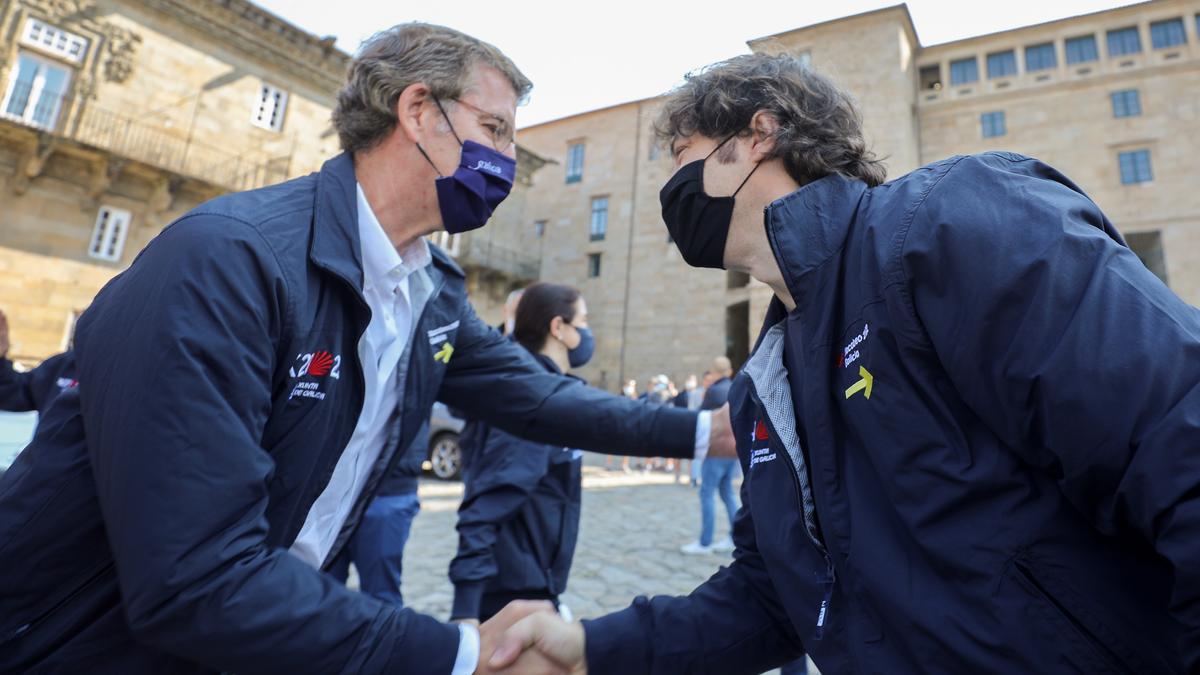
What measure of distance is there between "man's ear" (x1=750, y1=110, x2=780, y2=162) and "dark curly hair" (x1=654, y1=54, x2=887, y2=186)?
0.05 ft

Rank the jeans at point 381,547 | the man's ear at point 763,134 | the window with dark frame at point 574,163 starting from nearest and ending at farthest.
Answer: the man's ear at point 763,134, the jeans at point 381,547, the window with dark frame at point 574,163

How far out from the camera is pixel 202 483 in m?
1.17

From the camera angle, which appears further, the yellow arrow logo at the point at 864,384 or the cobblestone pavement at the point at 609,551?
the cobblestone pavement at the point at 609,551

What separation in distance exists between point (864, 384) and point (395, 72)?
73.1 inches

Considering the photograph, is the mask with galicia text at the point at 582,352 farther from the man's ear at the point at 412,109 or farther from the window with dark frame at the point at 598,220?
the window with dark frame at the point at 598,220

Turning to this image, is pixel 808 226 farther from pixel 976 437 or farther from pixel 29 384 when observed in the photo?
pixel 29 384

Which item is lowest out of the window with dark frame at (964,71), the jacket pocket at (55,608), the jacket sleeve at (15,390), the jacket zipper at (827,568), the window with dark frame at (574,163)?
the jacket pocket at (55,608)

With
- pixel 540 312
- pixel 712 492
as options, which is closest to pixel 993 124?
pixel 712 492

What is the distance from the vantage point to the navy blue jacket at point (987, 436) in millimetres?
920

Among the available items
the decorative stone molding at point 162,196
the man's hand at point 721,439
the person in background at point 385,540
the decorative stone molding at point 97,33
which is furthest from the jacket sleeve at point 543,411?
the decorative stone molding at point 97,33

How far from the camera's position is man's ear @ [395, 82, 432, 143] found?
2.13 m

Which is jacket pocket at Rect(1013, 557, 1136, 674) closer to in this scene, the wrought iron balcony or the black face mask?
the black face mask

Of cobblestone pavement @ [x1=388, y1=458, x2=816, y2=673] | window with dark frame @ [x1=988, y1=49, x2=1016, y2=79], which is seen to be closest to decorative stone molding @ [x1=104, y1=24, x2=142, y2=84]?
cobblestone pavement @ [x1=388, y1=458, x2=816, y2=673]

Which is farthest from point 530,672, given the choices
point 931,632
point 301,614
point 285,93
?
point 285,93
